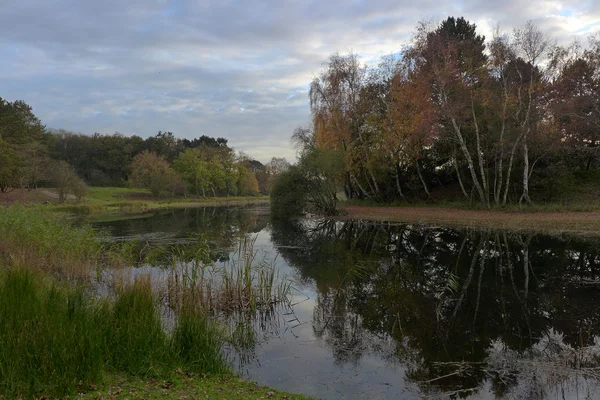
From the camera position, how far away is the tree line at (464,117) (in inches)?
1096

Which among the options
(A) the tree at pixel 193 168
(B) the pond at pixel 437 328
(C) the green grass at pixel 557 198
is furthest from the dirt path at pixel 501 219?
(A) the tree at pixel 193 168

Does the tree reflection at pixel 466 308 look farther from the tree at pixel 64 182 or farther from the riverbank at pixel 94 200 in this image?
the tree at pixel 64 182

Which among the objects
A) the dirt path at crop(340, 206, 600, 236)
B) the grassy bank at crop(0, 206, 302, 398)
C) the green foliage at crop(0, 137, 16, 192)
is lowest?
the grassy bank at crop(0, 206, 302, 398)

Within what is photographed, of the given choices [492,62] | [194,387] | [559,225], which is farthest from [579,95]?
[194,387]

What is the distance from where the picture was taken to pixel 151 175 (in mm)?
73500

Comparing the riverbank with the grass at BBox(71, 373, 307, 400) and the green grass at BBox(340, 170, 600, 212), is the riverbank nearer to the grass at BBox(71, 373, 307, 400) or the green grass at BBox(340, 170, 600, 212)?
the grass at BBox(71, 373, 307, 400)

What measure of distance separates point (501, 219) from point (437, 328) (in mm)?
20529

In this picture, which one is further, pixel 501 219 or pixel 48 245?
pixel 501 219

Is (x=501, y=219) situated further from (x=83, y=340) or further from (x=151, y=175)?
(x=151, y=175)

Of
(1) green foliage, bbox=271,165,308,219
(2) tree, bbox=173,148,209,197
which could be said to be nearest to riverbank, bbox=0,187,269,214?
(2) tree, bbox=173,148,209,197

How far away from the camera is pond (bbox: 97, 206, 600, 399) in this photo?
6.38m

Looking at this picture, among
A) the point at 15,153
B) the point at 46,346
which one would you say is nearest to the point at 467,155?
the point at 46,346

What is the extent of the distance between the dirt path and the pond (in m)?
5.50

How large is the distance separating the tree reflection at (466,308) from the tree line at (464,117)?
41.4ft
